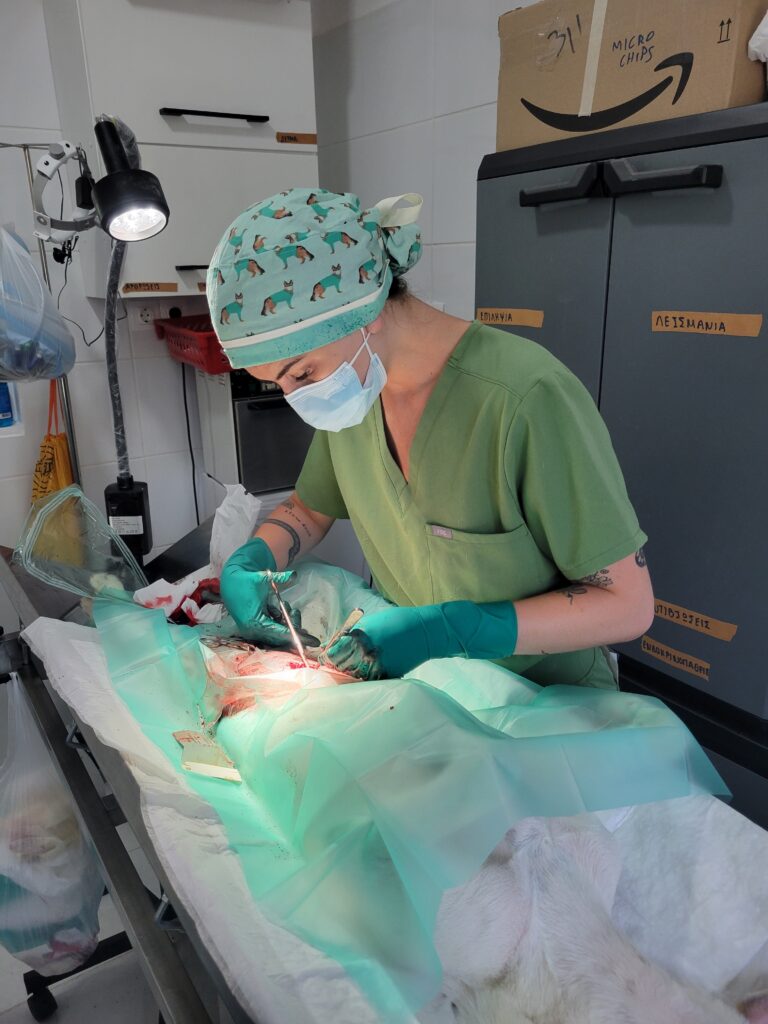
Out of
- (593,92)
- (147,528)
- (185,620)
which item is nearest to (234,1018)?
(185,620)

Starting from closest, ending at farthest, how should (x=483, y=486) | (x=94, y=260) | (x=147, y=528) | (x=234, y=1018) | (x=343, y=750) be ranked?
1. (x=234, y=1018)
2. (x=343, y=750)
3. (x=483, y=486)
4. (x=147, y=528)
5. (x=94, y=260)

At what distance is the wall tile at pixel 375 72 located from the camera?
2699 mm

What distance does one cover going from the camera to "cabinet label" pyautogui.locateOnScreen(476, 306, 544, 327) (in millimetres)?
2113

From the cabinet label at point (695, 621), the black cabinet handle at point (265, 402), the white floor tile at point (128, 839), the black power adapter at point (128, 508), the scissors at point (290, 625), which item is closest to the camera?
the scissors at point (290, 625)

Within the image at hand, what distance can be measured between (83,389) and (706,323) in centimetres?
225

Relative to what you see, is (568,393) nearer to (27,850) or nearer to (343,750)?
(343,750)

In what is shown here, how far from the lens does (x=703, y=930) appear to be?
3.09 feet

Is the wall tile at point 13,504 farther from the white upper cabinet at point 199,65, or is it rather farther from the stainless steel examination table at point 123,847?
the white upper cabinet at point 199,65

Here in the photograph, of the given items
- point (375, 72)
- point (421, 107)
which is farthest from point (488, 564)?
point (375, 72)

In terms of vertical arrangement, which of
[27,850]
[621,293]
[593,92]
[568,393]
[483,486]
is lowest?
[27,850]

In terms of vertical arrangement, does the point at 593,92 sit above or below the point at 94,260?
above

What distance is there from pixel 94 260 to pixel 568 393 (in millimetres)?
2027

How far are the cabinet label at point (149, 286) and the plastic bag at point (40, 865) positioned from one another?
4.36 ft

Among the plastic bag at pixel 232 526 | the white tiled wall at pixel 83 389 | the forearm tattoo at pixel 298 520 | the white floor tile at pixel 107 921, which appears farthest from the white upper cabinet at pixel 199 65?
the white floor tile at pixel 107 921
